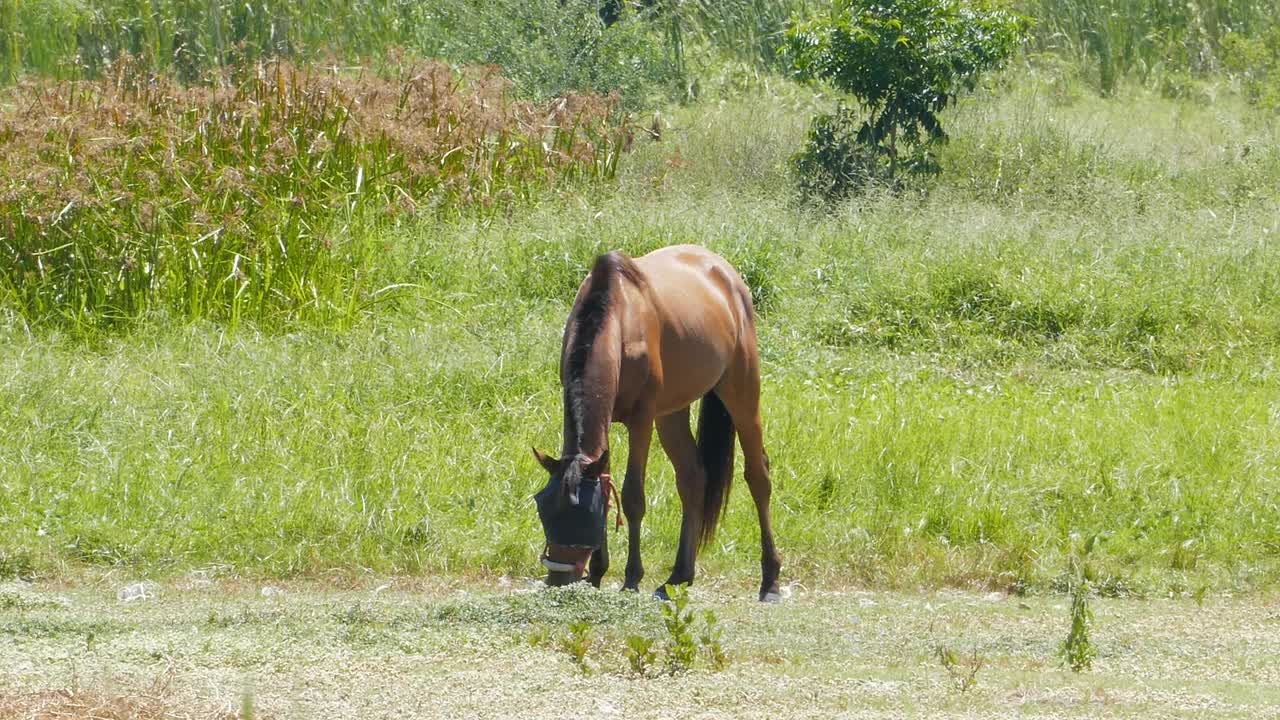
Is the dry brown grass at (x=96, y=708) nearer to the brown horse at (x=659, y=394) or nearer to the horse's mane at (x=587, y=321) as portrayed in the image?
the brown horse at (x=659, y=394)

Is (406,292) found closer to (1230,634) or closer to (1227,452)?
(1227,452)

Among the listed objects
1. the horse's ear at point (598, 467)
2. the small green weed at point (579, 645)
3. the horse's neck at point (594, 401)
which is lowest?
the small green weed at point (579, 645)

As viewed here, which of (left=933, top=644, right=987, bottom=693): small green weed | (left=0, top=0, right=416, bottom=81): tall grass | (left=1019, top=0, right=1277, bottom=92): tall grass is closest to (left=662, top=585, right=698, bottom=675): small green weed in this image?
(left=933, top=644, right=987, bottom=693): small green weed

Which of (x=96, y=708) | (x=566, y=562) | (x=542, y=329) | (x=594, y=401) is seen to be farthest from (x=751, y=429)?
(x=96, y=708)

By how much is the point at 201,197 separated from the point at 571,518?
20.6 feet

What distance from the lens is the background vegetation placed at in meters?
8.29

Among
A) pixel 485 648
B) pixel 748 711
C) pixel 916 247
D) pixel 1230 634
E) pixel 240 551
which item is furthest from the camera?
pixel 916 247

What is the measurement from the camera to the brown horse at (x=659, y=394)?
631 centimetres

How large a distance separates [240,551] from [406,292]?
4.27 meters

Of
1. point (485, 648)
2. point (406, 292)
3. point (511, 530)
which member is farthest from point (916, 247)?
point (485, 648)

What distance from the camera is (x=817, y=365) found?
11.3 metres

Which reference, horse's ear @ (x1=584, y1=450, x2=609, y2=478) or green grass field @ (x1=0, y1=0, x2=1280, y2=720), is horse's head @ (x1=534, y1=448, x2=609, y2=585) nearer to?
horse's ear @ (x1=584, y1=450, x2=609, y2=478)

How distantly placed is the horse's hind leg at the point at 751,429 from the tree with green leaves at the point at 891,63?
789 cm

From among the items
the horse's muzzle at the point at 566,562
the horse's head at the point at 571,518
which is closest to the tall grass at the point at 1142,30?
the horse's head at the point at 571,518
